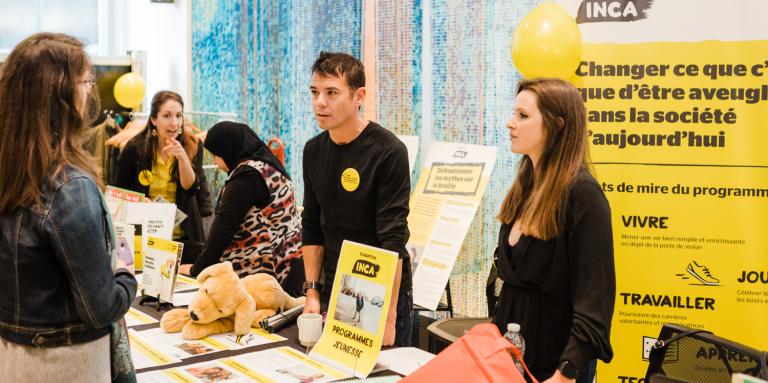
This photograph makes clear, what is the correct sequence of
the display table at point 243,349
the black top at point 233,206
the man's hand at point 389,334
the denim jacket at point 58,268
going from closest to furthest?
the denim jacket at point 58,268
the display table at point 243,349
the man's hand at point 389,334
the black top at point 233,206

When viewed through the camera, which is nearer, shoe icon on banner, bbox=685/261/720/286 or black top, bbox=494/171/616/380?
black top, bbox=494/171/616/380

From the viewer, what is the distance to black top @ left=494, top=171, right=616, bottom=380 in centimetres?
163

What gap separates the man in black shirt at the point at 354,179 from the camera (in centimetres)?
214

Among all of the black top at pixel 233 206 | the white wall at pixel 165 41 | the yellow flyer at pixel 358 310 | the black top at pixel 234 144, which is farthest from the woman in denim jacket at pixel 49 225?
the white wall at pixel 165 41

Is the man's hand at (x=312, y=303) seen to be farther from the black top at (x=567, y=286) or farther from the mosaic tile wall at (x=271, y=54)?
the mosaic tile wall at (x=271, y=54)

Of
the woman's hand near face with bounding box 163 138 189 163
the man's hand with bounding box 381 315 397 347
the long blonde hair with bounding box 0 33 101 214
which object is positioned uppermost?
the long blonde hair with bounding box 0 33 101 214

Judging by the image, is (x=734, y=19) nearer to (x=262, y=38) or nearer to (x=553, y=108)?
(x=553, y=108)

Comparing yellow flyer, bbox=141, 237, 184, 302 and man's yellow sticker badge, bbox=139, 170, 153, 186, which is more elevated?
man's yellow sticker badge, bbox=139, 170, 153, 186

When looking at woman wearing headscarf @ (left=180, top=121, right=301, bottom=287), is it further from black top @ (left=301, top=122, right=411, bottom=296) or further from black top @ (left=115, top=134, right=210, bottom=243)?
black top @ (left=115, top=134, right=210, bottom=243)

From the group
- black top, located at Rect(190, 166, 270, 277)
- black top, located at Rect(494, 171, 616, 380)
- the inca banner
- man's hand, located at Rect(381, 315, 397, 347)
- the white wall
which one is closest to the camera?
black top, located at Rect(494, 171, 616, 380)

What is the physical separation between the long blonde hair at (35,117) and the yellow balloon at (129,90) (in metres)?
4.90

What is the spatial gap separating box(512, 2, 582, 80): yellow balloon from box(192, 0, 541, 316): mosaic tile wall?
0.60m

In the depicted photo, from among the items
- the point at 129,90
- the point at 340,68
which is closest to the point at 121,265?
the point at 340,68

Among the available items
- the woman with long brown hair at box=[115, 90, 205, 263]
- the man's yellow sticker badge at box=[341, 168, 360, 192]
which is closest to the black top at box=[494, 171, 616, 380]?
the man's yellow sticker badge at box=[341, 168, 360, 192]
